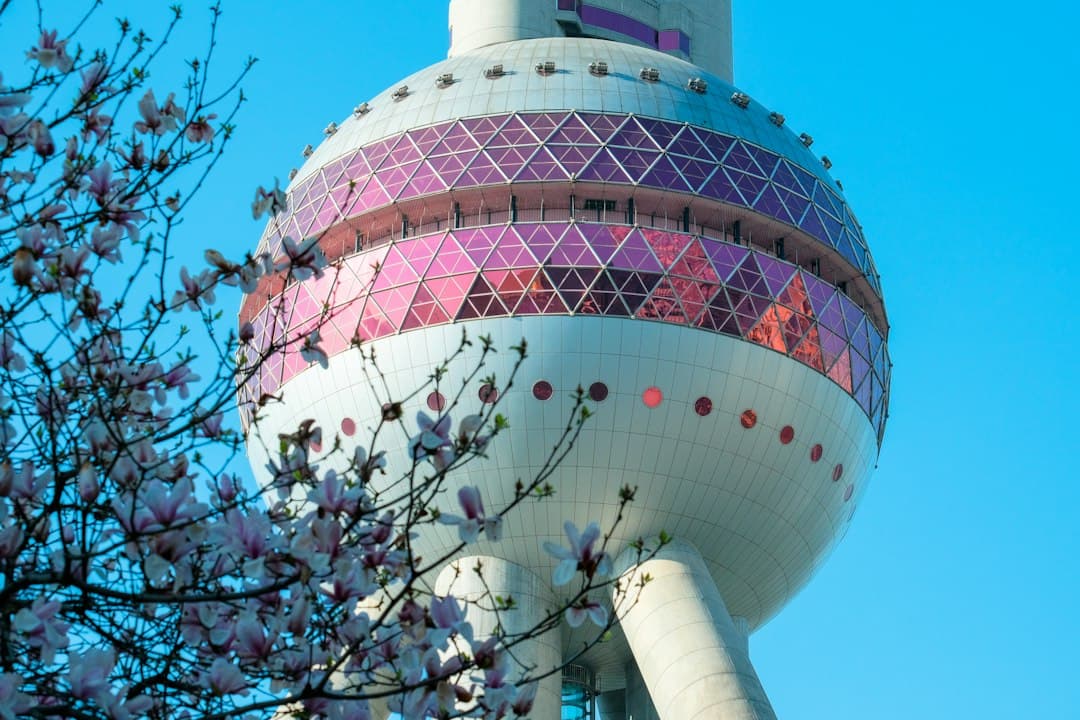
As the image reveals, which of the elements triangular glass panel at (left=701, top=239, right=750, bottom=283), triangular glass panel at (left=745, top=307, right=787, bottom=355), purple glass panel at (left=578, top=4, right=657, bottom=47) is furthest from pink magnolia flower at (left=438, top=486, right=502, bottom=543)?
purple glass panel at (left=578, top=4, right=657, bottom=47)

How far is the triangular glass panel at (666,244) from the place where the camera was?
29.7 metres

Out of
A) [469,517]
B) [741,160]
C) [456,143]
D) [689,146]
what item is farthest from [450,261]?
[469,517]

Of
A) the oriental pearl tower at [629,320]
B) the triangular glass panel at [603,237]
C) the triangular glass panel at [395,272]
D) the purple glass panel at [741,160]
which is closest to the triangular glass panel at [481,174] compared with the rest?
the oriental pearl tower at [629,320]

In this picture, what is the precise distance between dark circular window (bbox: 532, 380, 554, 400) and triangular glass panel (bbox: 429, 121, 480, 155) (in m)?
5.14

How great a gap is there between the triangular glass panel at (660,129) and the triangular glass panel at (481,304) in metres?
4.68

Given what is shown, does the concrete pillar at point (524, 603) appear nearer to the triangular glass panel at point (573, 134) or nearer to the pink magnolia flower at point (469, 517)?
the triangular glass panel at point (573, 134)

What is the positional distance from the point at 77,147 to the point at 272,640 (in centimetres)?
361

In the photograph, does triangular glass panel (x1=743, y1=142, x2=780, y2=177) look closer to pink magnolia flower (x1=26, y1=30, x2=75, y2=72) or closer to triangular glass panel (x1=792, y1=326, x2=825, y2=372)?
triangular glass panel (x1=792, y1=326, x2=825, y2=372)

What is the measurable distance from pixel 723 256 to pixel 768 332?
5.40ft

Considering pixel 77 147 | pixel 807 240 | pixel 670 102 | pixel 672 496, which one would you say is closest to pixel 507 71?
pixel 670 102

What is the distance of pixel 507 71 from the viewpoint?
107 ft

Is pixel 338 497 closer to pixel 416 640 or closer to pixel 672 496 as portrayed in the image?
pixel 416 640

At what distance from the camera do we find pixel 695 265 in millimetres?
29828

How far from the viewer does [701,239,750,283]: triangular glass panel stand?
30.0 m
